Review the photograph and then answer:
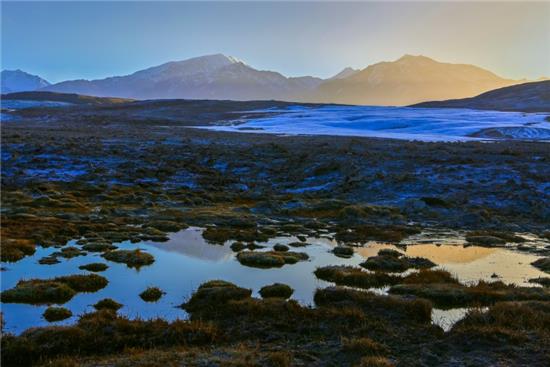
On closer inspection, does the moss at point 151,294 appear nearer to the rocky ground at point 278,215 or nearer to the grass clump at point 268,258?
the rocky ground at point 278,215

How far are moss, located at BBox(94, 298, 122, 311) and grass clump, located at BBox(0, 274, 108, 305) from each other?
1.61m

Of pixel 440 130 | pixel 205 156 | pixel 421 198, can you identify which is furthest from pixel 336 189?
pixel 440 130

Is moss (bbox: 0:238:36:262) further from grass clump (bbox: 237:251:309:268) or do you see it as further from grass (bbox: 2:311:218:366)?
grass clump (bbox: 237:251:309:268)

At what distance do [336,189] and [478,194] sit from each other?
1258cm

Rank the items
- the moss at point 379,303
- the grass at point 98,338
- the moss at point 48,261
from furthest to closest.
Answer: the moss at point 48,261
the moss at point 379,303
the grass at point 98,338

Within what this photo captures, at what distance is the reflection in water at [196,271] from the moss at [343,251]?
1.54 feet

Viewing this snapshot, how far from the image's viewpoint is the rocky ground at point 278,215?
47.4ft

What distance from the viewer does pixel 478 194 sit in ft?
→ 140

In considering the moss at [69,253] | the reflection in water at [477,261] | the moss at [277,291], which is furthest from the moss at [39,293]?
the reflection in water at [477,261]

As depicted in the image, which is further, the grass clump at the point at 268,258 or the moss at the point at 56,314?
the grass clump at the point at 268,258

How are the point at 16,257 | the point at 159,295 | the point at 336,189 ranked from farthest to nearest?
the point at 336,189 → the point at 16,257 → the point at 159,295

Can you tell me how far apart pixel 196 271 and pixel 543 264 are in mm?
17172

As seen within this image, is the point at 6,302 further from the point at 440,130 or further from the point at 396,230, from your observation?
the point at 440,130

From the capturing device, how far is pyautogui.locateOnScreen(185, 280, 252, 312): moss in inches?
722
